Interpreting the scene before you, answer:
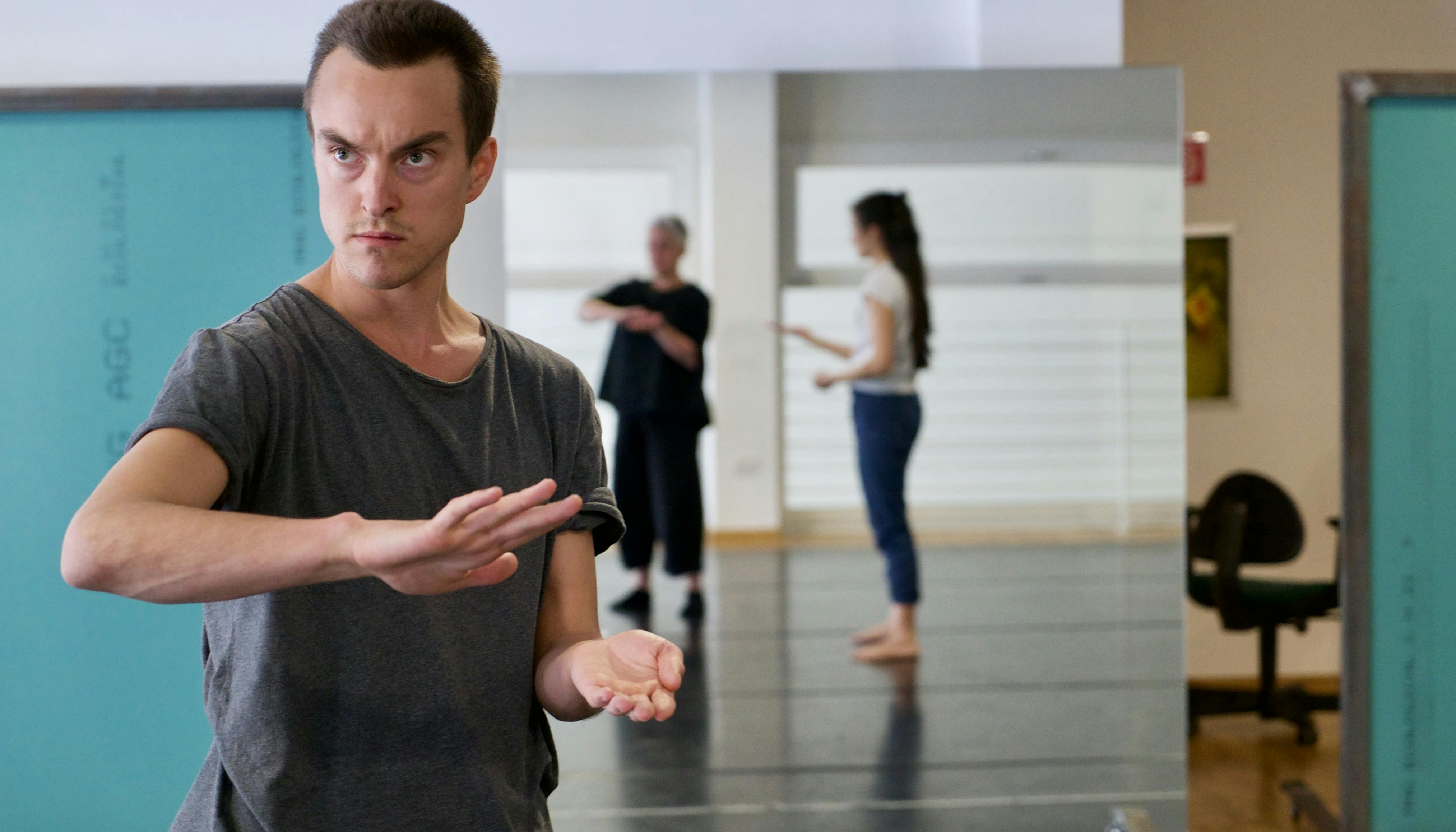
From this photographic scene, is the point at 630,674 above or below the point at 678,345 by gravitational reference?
below

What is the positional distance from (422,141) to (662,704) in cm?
54

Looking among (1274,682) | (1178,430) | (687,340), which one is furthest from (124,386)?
(1274,682)

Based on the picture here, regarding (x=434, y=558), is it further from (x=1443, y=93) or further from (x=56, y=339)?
(x=1443, y=93)

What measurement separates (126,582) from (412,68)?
486 mm

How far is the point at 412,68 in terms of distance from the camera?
3.27 ft

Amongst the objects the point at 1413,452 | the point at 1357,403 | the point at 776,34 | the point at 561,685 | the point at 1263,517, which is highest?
the point at 776,34

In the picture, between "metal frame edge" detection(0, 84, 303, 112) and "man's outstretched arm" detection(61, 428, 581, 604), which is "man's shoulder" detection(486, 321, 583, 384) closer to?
"man's outstretched arm" detection(61, 428, 581, 604)

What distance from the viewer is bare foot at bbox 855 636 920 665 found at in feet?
9.84

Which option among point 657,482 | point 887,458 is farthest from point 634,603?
point 887,458

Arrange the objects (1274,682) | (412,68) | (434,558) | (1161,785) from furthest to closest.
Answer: (1274,682) → (1161,785) → (412,68) → (434,558)

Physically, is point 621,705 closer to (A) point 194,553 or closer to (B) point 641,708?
(B) point 641,708

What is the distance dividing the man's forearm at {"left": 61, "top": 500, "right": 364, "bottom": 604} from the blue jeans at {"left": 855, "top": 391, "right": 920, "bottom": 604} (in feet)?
7.58

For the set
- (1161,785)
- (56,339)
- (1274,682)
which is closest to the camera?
(56,339)

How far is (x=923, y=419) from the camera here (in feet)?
9.94
